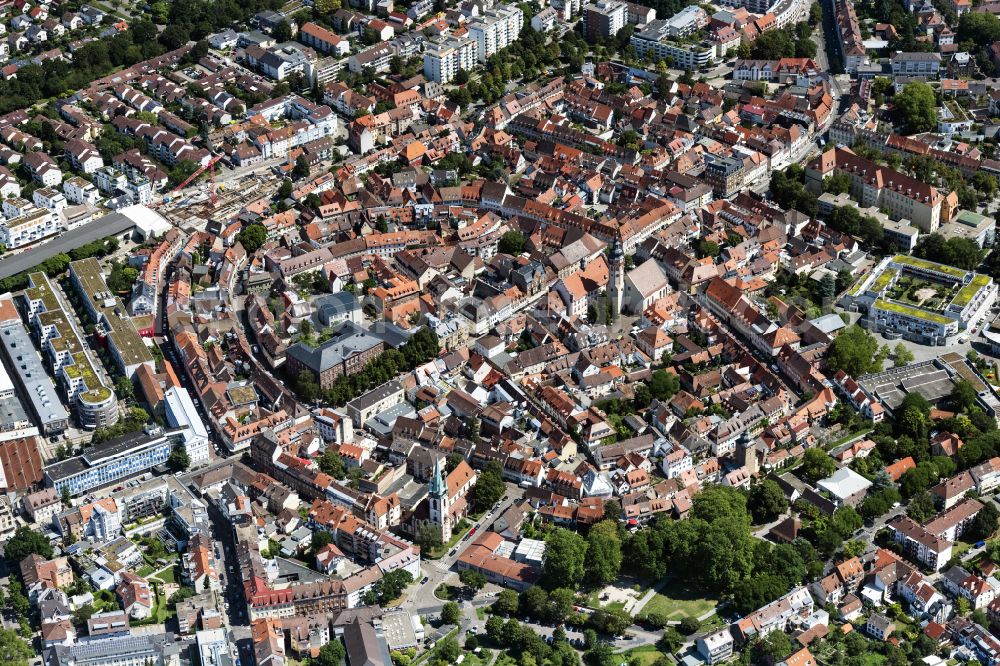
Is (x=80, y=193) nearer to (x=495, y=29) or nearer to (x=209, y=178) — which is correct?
(x=209, y=178)

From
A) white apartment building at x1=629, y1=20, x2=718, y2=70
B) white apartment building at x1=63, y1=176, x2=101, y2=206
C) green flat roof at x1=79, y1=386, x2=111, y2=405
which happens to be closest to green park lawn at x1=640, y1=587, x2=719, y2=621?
green flat roof at x1=79, y1=386, x2=111, y2=405

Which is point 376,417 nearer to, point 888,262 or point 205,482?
point 205,482

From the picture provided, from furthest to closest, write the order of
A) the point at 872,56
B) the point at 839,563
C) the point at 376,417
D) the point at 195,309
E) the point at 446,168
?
the point at 872,56
the point at 446,168
the point at 195,309
the point at 376,417
the point at 839,563

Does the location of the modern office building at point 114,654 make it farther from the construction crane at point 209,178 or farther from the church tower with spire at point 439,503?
the construction crane at point 209,178

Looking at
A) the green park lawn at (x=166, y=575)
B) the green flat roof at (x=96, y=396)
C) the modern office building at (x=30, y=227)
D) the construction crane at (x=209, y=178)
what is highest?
the green flat roof at (x=96, y=396)

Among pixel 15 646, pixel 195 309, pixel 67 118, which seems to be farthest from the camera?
pixel 67 118

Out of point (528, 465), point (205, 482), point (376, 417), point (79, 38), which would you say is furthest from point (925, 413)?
point (79, 38)

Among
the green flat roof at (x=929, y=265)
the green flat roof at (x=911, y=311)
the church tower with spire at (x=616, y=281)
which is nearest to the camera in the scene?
the green flat roof at (x=911, y=311)

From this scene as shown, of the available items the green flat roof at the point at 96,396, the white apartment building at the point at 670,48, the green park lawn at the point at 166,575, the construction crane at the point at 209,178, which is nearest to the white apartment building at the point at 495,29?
the white apartment building at the point at 670,48
